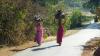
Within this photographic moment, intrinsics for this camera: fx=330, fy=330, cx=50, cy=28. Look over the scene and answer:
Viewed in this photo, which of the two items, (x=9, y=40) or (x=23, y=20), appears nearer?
(x=9, y=40)

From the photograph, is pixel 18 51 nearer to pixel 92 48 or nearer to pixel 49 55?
pixel 49 55

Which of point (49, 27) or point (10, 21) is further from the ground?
point (10, 21)

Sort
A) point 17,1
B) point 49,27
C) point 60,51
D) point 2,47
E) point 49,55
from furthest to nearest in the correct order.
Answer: point 49,27, point 17,1, point 2,47, point 60,51, point 49,55

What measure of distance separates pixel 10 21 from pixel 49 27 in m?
9.36

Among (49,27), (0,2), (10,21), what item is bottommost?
(49,27)

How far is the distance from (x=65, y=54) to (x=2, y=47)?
4282mm

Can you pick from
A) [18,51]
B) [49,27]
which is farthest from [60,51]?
[49,27]

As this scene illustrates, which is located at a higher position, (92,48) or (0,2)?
(0,2)

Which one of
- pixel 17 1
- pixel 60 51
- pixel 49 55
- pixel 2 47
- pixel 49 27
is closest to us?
pixel 49 55

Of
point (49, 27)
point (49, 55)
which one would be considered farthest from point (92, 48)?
point (49, 27)

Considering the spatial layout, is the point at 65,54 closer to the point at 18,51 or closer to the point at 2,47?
the point at 18,51

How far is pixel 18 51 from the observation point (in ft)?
53.1

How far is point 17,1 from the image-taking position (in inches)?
761

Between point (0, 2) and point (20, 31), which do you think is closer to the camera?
point (0, 2)
